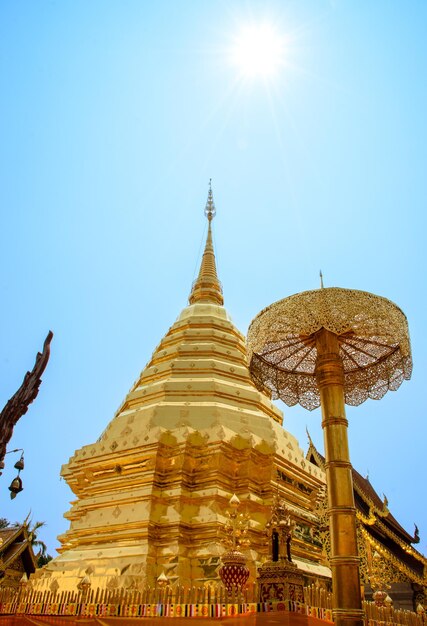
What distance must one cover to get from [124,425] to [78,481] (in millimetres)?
1627

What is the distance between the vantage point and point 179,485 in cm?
995

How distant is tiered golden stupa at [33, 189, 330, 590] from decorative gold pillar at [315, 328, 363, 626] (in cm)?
380

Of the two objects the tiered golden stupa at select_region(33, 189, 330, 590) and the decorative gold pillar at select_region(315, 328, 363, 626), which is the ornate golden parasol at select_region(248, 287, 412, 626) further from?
the tiered golden stupa at select_region(33, 189, 330, 590)

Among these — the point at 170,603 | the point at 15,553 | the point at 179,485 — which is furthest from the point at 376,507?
the point at 15,553

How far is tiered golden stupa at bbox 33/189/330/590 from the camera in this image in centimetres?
911

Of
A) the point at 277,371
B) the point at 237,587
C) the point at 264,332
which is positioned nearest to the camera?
the point at 237,587

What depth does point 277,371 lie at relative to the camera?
26.0ft

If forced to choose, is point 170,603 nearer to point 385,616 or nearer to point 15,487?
point 385,616

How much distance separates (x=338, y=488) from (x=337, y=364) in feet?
4.87

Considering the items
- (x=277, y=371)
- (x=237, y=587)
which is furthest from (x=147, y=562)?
(x=277, y=371)

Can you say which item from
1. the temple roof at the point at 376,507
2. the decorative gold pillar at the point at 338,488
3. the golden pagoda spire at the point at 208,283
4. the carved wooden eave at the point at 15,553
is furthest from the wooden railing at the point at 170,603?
the carved wooden eave at the point at 15,553

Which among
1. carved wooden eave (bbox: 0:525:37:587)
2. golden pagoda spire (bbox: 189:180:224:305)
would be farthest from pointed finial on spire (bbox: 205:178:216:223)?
carved wooden eave (bbox: 0:525:37:587)

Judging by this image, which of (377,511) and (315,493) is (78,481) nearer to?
(315,493)

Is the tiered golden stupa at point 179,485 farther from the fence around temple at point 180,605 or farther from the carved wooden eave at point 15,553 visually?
the carved wooden eave at point 15,553
